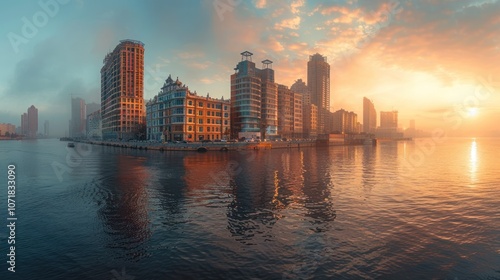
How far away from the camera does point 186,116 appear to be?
135m

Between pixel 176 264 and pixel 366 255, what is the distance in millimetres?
11821

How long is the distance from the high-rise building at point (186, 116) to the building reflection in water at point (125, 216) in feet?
319

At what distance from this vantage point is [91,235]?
794 inches

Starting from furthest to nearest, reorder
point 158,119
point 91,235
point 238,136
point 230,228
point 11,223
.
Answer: point 238,136 → point 158,119 → point 11,223 → point 230,228 → point 91,235

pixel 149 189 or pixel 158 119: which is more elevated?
pixel 158 119

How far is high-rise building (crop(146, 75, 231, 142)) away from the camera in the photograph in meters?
137

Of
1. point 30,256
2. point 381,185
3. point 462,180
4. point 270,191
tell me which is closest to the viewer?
point 30,256

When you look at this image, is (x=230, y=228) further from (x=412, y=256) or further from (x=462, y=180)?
(x=462, y=180)

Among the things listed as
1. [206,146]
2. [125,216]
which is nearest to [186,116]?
[206,146]

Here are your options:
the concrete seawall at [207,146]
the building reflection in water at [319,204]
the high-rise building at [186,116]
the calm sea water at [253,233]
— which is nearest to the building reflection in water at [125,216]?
the calm sea water at [253,233]

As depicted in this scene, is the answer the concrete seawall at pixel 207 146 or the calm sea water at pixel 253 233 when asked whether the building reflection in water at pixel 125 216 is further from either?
the concrete seawall at pixel 207 146

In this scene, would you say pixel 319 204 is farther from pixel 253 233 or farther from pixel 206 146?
pixel 206 146

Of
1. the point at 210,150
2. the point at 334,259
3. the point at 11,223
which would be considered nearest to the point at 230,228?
the point at 334,259

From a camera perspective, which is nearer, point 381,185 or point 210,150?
point 381,185
